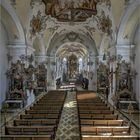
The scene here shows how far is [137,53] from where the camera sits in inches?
595

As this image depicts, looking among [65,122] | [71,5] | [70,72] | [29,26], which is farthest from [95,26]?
[70,72]

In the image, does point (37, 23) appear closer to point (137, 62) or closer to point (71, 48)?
point (137, 62)

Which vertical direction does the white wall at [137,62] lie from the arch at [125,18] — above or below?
below

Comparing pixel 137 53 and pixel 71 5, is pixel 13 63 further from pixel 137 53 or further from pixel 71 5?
pixel 137 53

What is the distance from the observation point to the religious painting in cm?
1633

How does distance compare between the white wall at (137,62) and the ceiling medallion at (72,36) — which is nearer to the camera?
the white wall at (137,62)

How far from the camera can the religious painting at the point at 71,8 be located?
1633 centimetres

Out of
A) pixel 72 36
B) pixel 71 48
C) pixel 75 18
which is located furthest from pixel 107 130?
pixel 71 48

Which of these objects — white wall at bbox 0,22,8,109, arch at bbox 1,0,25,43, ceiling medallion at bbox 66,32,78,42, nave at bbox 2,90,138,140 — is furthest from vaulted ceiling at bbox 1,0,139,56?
nave at bbox 2,90,138,140

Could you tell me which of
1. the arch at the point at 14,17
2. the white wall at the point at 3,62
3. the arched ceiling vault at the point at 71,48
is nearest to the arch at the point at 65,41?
the arched ceiling vault at the point at 71,48

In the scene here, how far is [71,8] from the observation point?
17.3 m

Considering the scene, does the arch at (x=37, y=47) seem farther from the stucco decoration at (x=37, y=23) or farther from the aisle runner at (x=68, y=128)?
the aisle runner at (x=68, y=128)

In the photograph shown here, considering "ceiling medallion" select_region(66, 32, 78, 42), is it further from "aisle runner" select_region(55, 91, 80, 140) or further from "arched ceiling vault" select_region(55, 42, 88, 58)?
"aisle runner" select_region(55, 91, 80, 140)

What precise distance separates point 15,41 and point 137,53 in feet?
22.8
